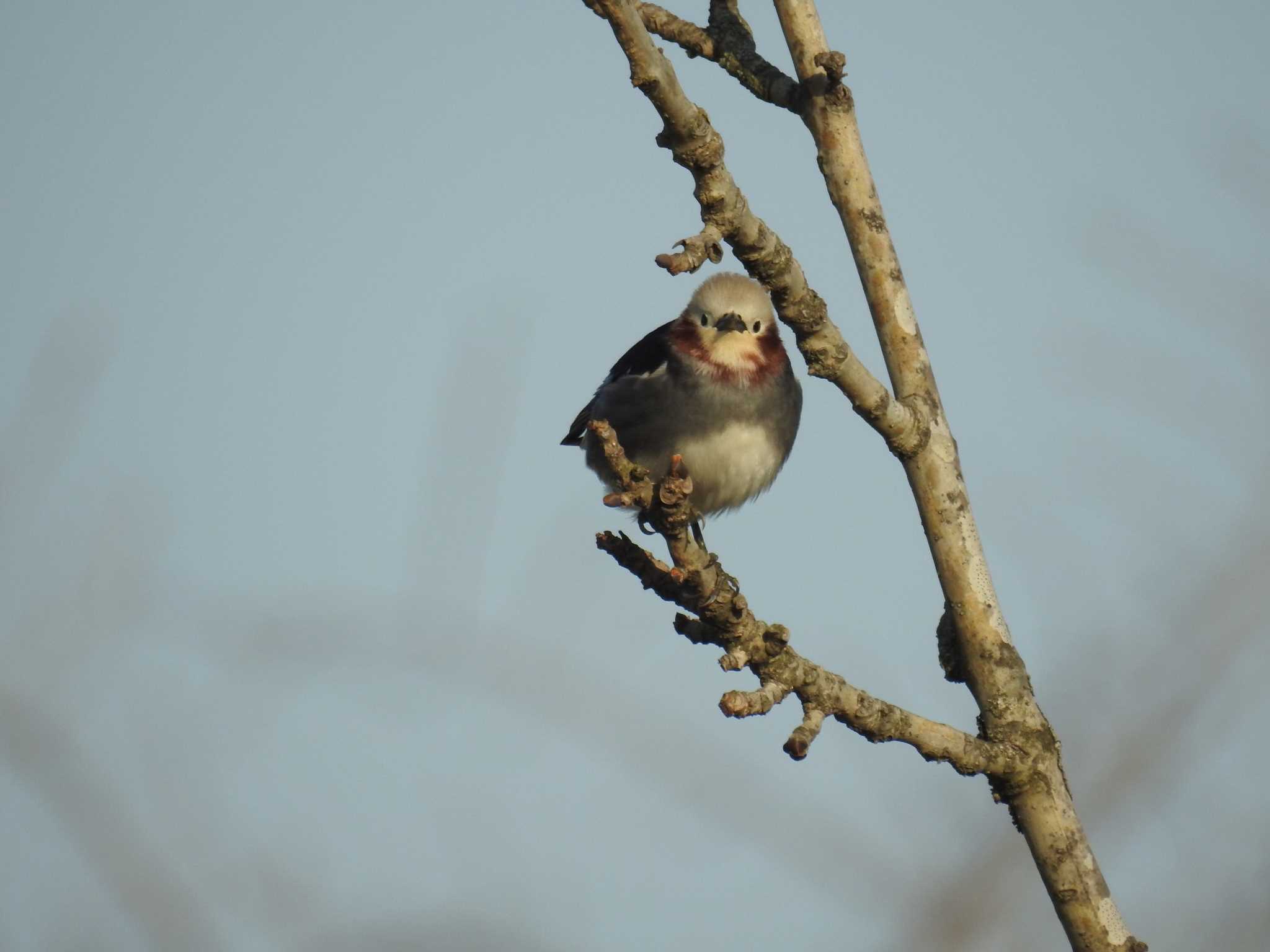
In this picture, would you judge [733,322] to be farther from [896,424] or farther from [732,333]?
[896,424]

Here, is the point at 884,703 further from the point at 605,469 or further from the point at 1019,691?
the point at 605,469

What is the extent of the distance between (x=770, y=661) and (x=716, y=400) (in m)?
2.08

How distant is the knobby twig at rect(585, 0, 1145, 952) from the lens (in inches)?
138

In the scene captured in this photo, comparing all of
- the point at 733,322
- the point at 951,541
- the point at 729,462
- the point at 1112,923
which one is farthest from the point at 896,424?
the point at 733,322

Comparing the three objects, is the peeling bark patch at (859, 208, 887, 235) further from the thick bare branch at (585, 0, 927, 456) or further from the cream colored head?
the cream colored head

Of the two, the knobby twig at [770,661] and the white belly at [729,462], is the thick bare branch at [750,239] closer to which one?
the knobby twig at [770,661]

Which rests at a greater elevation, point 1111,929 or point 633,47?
point 633,47

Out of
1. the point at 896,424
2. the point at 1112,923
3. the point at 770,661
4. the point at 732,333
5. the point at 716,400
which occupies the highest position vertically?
the point at 732,333

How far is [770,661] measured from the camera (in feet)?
12.3

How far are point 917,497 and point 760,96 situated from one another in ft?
4.45

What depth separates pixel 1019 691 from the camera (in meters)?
3.82

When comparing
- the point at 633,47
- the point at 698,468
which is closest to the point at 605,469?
the point at 698,468

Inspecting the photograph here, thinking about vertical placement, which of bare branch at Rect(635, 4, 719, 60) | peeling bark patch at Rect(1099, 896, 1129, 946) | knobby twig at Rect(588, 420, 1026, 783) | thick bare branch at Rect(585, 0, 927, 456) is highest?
bare branch at Rect(635, 4, 719, 60)

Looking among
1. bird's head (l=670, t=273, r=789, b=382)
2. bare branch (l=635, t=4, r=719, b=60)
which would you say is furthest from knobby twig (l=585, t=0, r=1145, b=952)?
bird's head (l=670, t=273, r=789, b=382)
